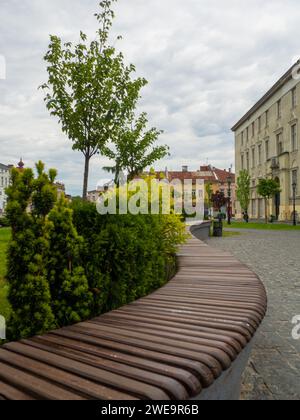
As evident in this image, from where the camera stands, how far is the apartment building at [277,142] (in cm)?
3719

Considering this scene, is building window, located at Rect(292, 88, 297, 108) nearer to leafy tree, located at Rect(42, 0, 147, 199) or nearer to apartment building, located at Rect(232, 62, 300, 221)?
apartment building, located at Rect(232, 62, 300, 221)

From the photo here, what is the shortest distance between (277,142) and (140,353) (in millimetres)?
43888

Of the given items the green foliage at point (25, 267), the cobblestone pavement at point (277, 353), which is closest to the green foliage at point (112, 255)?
the green foliage at point (25, 267)

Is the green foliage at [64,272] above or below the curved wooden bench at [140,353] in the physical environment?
above

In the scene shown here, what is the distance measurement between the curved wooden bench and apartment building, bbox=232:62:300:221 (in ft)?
119

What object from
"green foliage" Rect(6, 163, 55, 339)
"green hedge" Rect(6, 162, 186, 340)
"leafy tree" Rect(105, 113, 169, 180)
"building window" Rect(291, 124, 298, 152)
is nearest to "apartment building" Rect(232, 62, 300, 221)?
"building window" Rect(291, 124, 298, 152)

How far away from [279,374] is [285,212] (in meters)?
38.6

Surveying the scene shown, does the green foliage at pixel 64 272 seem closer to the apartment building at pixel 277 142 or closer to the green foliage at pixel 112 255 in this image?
the green foliage at pixel 112 255

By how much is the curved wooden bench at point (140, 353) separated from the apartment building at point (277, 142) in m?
36.2

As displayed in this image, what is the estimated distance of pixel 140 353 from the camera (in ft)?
6.40

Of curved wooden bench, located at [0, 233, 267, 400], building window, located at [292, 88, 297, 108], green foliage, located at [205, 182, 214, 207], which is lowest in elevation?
curved wooden bench, located at [0, 233, 267, 400]

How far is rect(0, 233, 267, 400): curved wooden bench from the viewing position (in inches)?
63.2

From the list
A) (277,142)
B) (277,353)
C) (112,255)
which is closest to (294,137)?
(277,142)

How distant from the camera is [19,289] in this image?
2.70 metres
